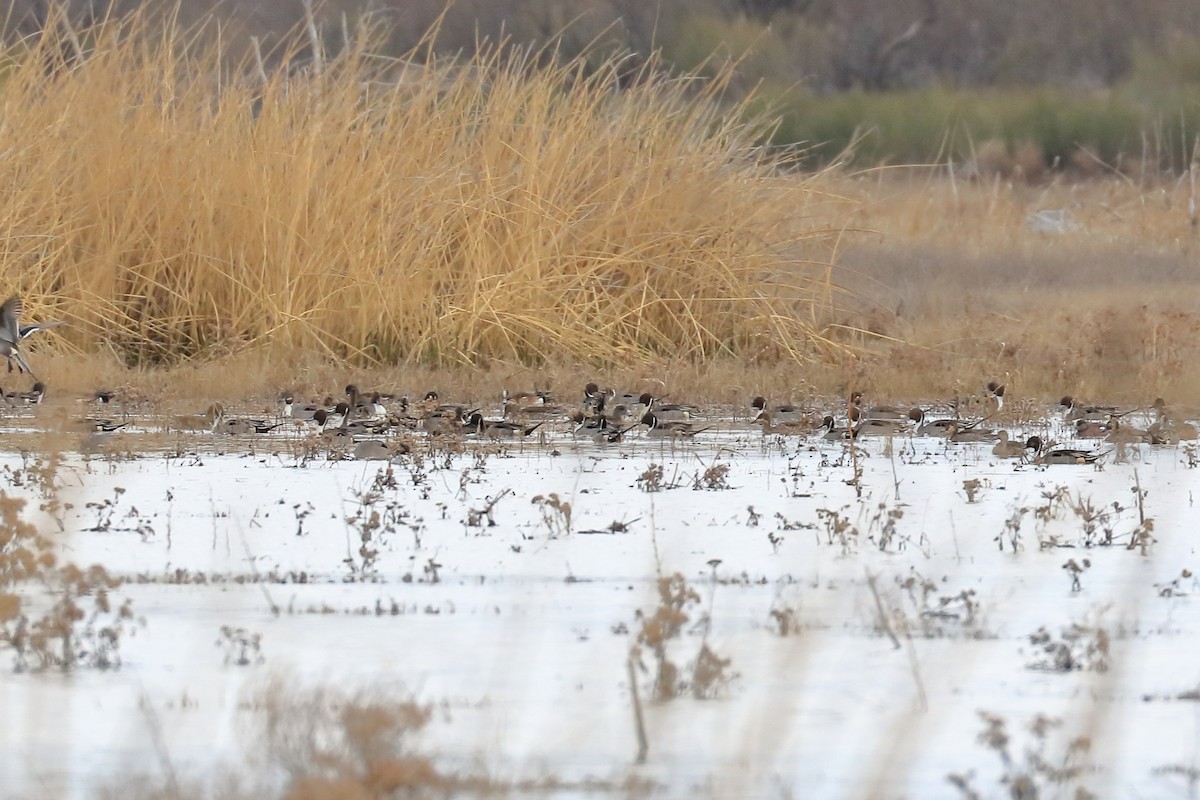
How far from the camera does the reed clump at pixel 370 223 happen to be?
8.68 m

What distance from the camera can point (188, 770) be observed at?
266cm

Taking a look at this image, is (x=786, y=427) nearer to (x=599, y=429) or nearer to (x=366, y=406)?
(x=599, y=429)

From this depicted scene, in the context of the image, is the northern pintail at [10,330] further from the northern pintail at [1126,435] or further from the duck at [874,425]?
the northern pintail at [1126,435]

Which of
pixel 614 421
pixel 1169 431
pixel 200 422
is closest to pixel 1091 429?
pixel 1169 431

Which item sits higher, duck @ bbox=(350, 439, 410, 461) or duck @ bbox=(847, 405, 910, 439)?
duck @ bbox=(847, 405, 910, 439)

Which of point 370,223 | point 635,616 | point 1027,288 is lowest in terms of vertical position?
point 635,616

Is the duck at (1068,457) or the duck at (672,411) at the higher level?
the duck at (672,411)

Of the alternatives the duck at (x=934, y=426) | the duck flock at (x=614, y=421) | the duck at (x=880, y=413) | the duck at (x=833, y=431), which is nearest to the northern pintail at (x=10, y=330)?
the duck flock at (x=614, y=421)

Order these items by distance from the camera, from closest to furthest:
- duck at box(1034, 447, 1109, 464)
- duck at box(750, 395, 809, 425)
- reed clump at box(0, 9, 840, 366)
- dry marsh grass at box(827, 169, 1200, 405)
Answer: duck at box(1034, 447, 1109, 464), duck at box(750, 395, 809, 425), dry marsh grass at box(827, 169, 1200, 405), reed clump at box(0, 9, 840, 366)

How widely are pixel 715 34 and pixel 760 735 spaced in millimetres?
21625

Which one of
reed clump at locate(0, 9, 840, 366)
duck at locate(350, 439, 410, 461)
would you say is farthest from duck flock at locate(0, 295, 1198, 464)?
reed clump at locate(0, 9, 840, 366)

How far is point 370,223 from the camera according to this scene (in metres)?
8.82

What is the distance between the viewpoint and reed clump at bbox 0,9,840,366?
28.5 feet

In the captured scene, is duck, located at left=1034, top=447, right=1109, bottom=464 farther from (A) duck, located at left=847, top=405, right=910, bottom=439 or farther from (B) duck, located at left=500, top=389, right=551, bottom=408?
(B) duck, located at left=500, top=389, right=551, bottom=408
